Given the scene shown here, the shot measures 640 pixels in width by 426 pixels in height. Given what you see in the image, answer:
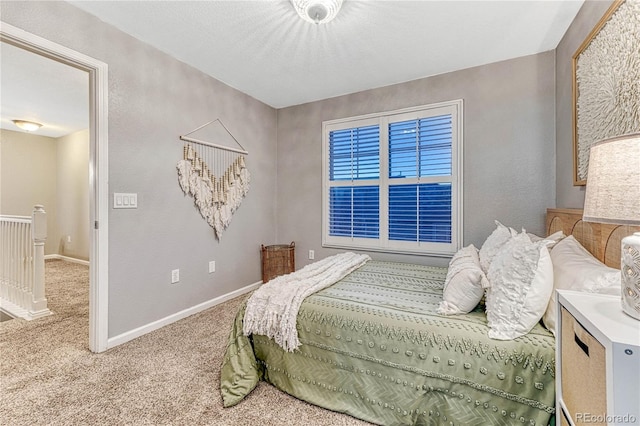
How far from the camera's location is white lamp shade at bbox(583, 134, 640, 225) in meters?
0.76

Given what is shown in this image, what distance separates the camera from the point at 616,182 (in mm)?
797

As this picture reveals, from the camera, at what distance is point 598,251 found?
1517 millimetres

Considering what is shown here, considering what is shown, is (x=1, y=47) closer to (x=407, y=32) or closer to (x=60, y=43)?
(x=60, y=43)

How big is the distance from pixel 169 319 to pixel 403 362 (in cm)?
220

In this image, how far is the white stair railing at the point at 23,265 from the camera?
2857 millimetres

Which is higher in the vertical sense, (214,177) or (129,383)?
(214,177)

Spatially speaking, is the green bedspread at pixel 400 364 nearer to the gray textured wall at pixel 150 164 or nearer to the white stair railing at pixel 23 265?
the gray textured wall at pixel 150 164

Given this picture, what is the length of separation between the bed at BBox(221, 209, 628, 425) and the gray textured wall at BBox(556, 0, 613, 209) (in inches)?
18.0

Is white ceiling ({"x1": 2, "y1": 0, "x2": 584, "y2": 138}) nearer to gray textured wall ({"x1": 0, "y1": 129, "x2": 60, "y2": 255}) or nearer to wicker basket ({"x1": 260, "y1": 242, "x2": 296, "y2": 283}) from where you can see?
wicker basket ({"x1": 260, "y1": 242, "x2": 296, "y2": 283})

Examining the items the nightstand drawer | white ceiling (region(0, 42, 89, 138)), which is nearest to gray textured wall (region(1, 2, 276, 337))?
white ceiling (region(0, 42, 89, 138))

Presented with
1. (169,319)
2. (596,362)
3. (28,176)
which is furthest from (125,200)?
(28,176)

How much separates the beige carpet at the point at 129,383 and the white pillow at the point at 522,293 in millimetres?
909

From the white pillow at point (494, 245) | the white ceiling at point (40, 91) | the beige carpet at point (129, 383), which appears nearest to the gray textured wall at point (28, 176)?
the white ceiling at point (40, 91)

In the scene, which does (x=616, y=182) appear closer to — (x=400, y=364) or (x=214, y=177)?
(x=400, y=364)
